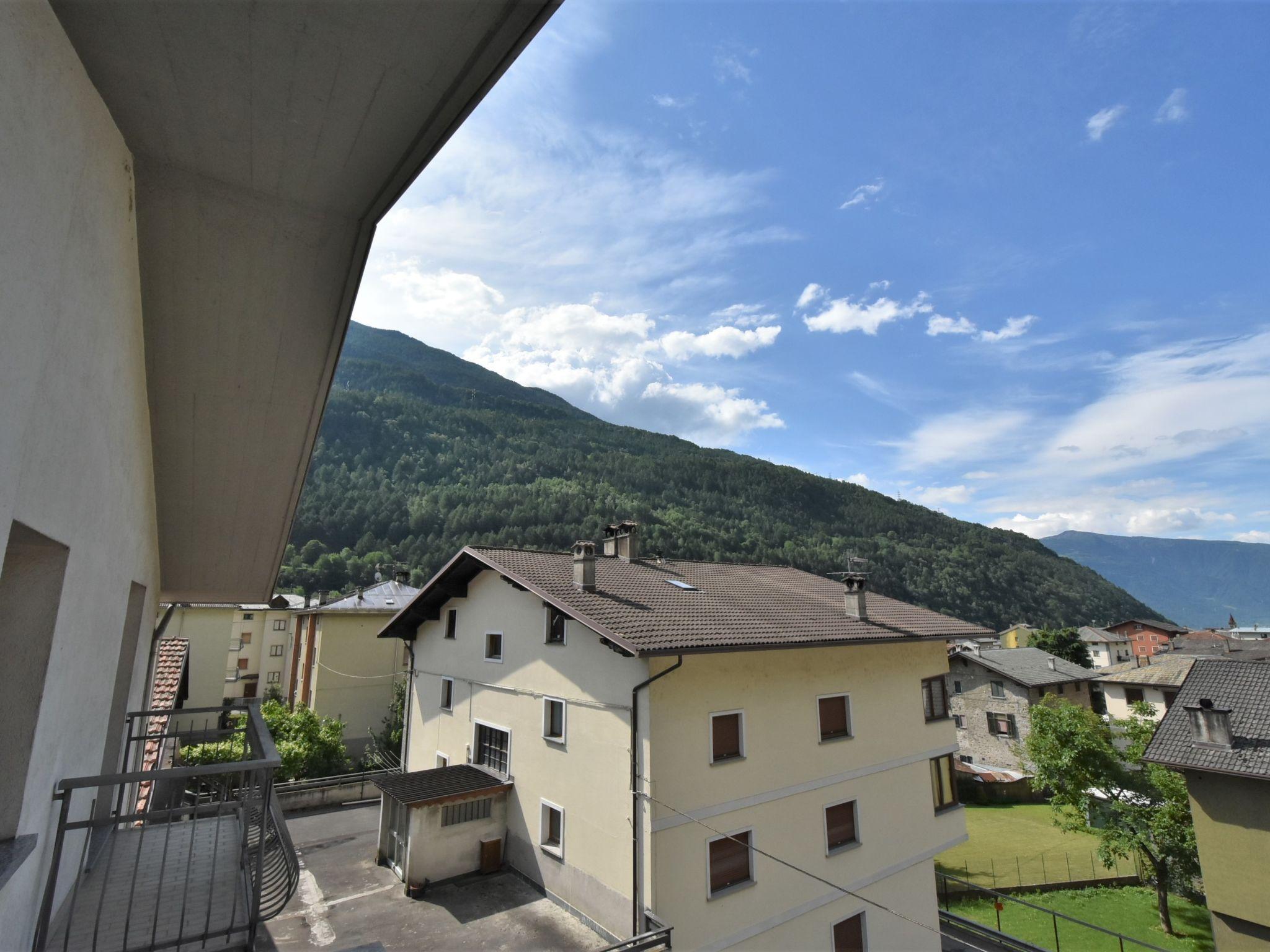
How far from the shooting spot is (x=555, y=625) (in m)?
13.5

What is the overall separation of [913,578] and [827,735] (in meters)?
97.8

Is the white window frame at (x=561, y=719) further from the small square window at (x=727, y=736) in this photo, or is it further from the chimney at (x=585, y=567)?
the small square window at (x=727, y=736)

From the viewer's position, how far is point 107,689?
14.2 feet

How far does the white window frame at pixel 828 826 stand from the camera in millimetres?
12898

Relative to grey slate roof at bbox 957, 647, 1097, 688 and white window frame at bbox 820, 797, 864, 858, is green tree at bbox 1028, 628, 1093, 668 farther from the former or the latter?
white window frame at bbox 820, 797, 864, 858

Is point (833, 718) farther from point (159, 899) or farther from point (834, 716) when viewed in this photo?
point (159, 899)

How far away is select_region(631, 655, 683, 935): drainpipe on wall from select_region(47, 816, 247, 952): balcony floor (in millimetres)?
6723

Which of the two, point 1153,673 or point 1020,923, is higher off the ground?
point 1153,673

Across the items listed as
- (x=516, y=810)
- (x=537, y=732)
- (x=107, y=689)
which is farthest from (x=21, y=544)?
(x=516, y=810)

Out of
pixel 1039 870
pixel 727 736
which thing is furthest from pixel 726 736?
pixel 1039 870

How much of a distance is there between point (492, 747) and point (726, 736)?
20.9ft

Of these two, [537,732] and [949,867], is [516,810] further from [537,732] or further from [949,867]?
[949,867]

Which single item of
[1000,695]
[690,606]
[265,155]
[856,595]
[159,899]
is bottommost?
[1000,695]

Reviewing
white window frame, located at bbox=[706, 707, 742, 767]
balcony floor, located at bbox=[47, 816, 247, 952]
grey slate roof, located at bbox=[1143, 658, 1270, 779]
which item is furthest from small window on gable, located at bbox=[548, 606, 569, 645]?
grey slate roof, located at bbox=[1143, 658, 1270, 779]
